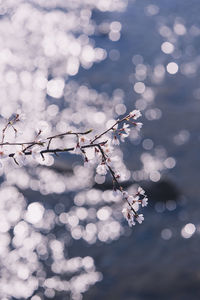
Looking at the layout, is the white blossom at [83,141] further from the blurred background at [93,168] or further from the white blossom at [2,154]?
the blurred background at [93,168]

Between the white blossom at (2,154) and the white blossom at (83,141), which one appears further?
the white blossom at (83,141)

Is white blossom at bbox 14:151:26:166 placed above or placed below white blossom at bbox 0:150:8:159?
below

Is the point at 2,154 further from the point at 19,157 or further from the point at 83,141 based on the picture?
the point at 83,141

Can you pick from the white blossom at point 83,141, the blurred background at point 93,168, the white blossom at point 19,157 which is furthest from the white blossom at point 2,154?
the blurred background at point 93,168

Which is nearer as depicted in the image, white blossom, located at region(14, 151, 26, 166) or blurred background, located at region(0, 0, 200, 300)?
white blossom, located at region(14, 151, 26, 166)

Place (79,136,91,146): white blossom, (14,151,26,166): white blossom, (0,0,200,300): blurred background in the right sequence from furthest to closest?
1. (0,0,200,300): blurred background
2. (79,136,91,146): white blossom
3. (14,151,26,166): white blossom

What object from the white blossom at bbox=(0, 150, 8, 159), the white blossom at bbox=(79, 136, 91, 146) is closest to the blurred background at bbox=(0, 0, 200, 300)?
the white blossom at bbox=(79, 136, 91, 146)

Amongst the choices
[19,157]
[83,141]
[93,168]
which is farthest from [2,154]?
[93,168]

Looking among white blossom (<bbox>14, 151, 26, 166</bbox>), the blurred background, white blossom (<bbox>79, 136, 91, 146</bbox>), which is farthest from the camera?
the blurred background

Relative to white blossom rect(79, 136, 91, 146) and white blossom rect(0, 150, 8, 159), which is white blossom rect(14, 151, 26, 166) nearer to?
white blossom rect(0, 150, 8, 159)

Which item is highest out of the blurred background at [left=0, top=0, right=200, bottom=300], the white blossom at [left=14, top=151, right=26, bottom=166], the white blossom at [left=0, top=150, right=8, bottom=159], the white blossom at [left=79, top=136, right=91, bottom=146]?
the blurred background at [left=0, top=0, right=200, bottom=300]
